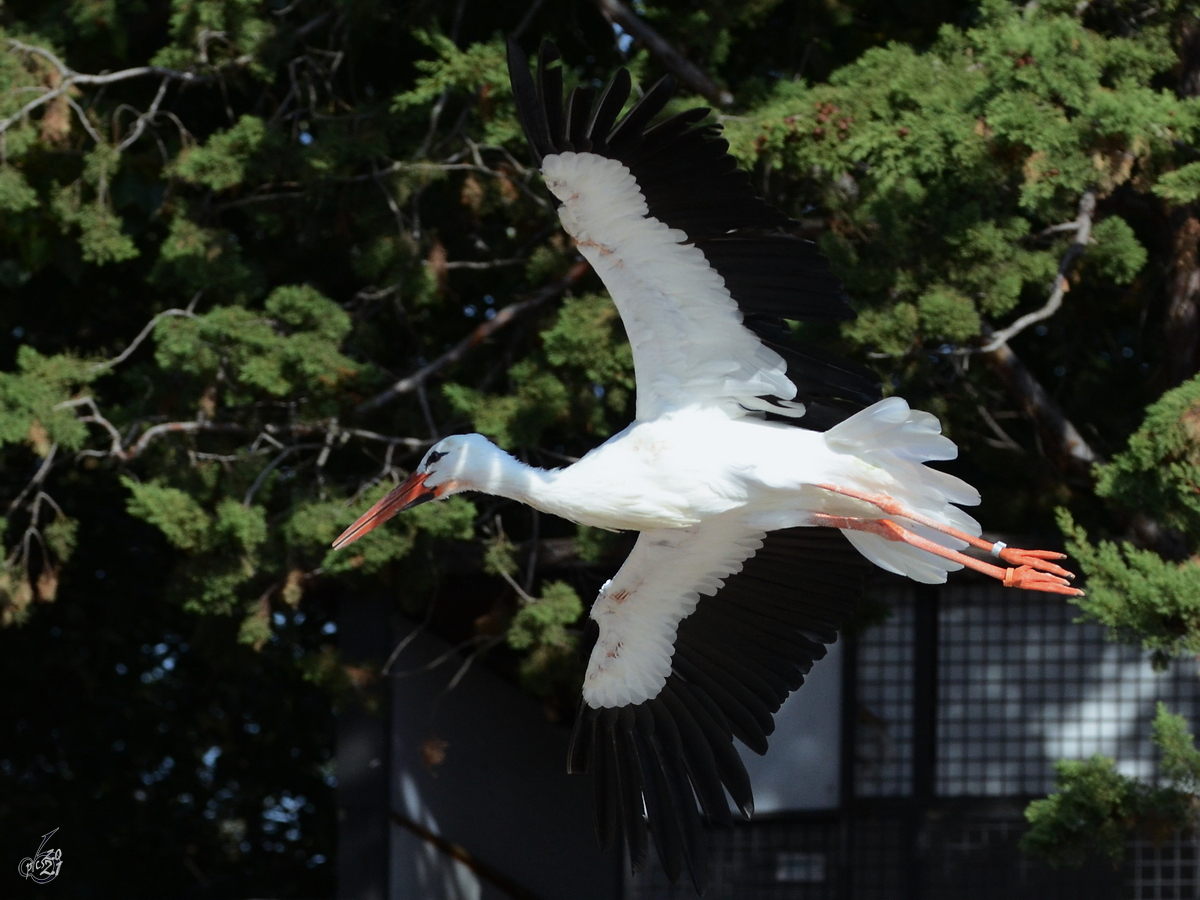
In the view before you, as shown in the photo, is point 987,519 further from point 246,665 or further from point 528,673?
point 246,665

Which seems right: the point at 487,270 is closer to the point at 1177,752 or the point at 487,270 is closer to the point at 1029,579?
the point at 1029,579

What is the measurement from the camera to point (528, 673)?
6.12 m

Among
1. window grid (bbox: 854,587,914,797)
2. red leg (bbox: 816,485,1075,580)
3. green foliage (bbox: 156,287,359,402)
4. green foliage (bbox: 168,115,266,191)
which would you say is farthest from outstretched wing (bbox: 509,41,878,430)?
green foliage (bbox: 168,115,266,191)

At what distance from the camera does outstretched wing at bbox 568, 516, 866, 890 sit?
5090 millimetres

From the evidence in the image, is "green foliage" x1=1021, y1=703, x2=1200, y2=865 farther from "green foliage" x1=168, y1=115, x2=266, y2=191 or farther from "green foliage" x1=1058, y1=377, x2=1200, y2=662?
"green foliage" x1=168, y1=115, x2=266, y2=191

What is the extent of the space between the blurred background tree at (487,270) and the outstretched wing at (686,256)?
686mm

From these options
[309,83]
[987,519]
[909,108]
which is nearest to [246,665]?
[309,83]

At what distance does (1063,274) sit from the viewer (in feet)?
18.6

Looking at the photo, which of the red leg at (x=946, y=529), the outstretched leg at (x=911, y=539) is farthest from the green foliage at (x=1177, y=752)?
the red leg at (x=946, y=529)

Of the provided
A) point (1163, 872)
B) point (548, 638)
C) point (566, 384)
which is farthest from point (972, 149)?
point (1163, 872)

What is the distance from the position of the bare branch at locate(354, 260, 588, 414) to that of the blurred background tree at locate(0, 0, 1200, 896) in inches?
0.7

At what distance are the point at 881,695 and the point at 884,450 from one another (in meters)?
2.05
